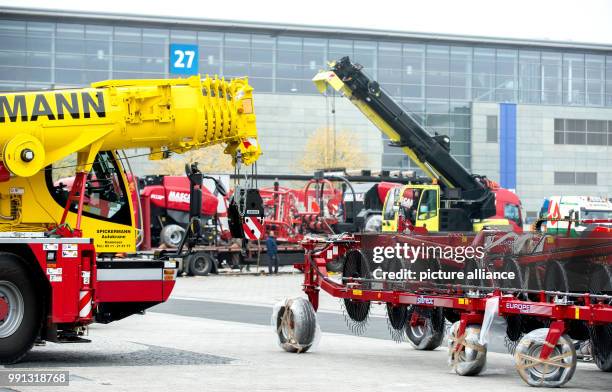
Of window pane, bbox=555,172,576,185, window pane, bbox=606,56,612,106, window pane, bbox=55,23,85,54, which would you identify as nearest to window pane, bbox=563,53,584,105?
window pane, bbox=606,56,612,106

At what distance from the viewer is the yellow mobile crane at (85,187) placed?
47.6 ft

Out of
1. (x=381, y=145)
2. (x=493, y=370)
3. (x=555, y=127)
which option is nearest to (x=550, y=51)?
(x=555, y=127)

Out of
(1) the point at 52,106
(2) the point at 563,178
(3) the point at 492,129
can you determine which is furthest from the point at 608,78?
(1) the point at 52,106

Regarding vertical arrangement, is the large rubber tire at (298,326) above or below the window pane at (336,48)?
below

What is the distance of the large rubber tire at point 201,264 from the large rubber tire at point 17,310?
25739 mm

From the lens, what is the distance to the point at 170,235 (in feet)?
133

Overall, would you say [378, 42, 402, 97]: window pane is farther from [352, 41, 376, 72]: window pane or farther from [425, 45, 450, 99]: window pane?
[425, 45, 450, 99]: window pane

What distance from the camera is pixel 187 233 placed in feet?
53.3

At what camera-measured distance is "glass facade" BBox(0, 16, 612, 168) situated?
259 ft

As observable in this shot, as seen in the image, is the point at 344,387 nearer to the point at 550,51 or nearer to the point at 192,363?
the point at 192,363

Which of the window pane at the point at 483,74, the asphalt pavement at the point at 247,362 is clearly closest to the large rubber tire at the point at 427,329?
the asphalt pavement at the point at 247,362

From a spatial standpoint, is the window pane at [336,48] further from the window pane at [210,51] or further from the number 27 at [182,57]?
the number 27 at [182,57]

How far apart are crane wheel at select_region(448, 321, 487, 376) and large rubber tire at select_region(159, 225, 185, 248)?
88.5 ft

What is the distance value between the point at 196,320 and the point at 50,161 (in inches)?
289
